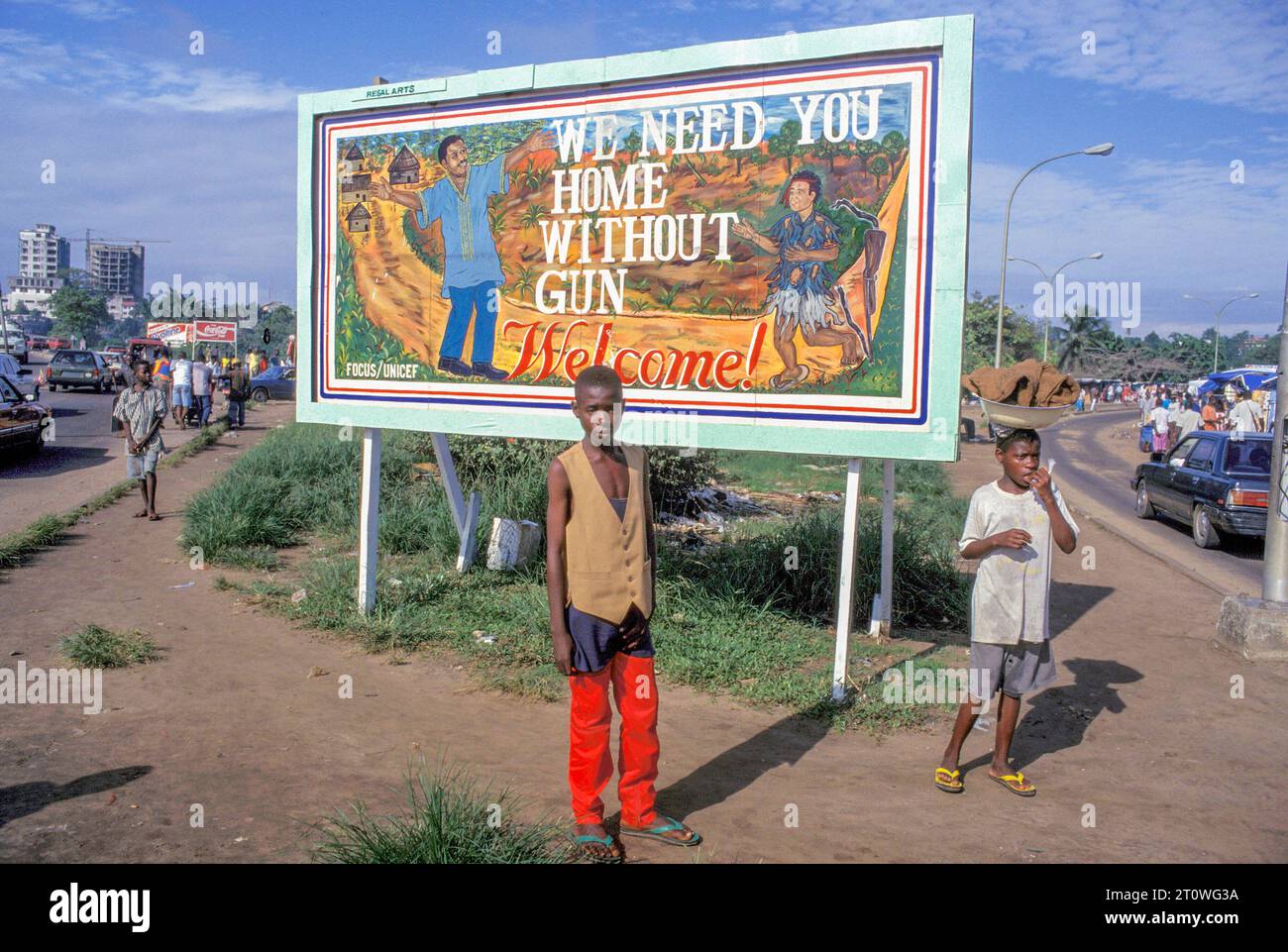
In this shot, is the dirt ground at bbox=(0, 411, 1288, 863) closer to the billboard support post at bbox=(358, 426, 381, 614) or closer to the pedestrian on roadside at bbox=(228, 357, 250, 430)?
the billboard support post at bbox=(358, 426, 381, 614)

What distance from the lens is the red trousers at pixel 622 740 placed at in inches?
151

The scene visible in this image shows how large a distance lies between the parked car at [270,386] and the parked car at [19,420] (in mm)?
16900

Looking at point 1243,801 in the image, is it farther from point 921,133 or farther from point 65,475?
point 65,475

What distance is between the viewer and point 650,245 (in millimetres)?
6285

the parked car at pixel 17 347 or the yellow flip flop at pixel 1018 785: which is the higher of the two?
the parked car at pixel 17 347

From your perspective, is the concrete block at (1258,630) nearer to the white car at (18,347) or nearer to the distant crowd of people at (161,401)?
the distant crowd of people at (161,401)

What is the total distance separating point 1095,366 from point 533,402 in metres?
77.8

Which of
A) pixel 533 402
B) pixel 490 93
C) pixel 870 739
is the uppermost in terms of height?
pixel 490 93

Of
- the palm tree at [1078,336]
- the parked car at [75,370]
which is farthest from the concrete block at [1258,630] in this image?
the palm tree at [1078,336]

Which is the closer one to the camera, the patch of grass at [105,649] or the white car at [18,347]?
the patch of grass at [105,649]

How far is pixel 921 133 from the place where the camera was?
5480 millimetres

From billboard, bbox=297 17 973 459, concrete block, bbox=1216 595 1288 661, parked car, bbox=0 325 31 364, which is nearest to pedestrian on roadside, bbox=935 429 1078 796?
billboard, bbox=297 17 973 459
